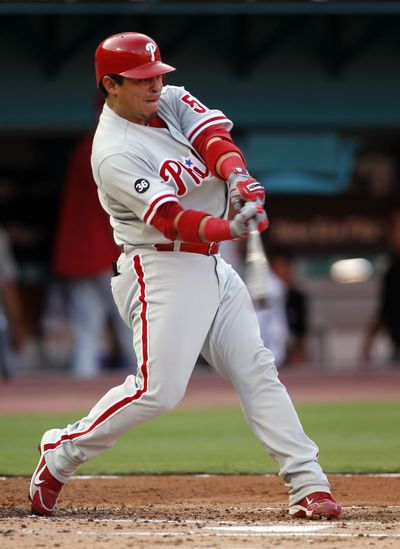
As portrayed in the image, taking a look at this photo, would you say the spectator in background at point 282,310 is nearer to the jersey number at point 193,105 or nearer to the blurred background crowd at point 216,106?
the blurred background crowd at point 216,106

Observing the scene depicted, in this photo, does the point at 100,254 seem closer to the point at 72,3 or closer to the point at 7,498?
the point at 72,3

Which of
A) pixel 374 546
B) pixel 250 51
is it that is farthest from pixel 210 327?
pixel 250 51

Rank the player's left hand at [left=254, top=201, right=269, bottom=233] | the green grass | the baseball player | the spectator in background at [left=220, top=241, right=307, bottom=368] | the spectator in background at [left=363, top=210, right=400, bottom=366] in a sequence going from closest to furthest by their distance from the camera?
the player's left hand at [left=254, top=201, right=269, bottom=233] → the baseball player → the green grass → the spectator in background at [left=220, top=241, right=307, bottom=368] → the spectator in background at [left=363, top=210, right=400, bottom=366]

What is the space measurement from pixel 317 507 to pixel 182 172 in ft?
4.62

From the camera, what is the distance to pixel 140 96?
17.7 feet

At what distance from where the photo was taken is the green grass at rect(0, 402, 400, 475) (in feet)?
24.6

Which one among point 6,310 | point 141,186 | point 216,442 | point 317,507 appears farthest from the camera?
point 6,310

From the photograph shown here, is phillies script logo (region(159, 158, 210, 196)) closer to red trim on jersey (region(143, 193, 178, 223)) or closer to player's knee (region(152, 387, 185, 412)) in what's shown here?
red trim on jersey (region(143, 193, 178, 223))

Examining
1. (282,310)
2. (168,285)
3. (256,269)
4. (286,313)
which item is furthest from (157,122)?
(286,313)

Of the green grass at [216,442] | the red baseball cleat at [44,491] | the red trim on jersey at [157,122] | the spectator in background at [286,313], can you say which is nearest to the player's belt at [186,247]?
the red trim on jersey at [157,122]

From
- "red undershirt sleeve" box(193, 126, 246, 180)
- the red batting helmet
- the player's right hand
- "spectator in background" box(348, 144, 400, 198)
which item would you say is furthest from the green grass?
"spectator in background" box(348, 144, 400, 198)

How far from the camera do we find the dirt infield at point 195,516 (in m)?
4.74

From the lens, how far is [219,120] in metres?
5.56

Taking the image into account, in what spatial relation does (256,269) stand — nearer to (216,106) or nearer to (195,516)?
(195,516)
